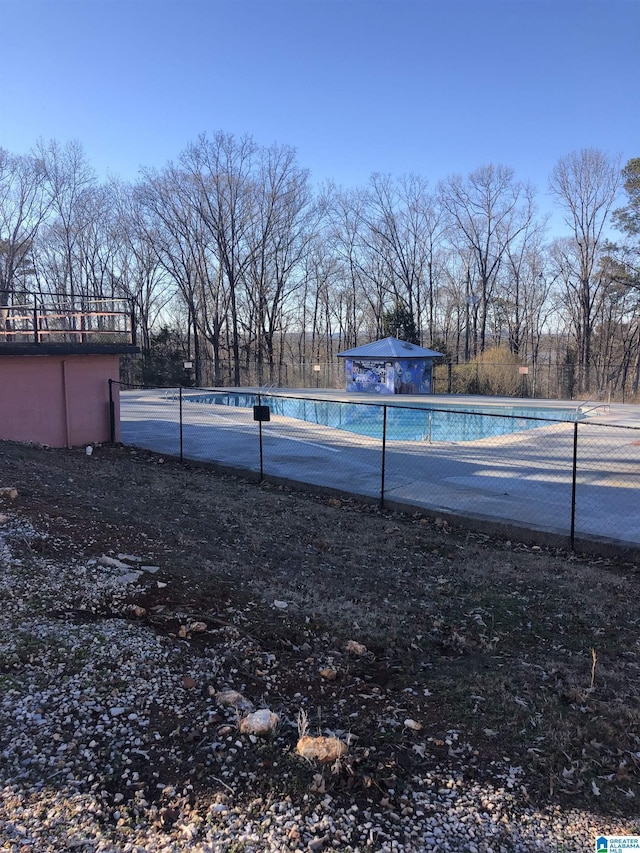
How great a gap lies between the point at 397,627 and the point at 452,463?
8.37 m

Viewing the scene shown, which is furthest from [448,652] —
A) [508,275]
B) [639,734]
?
[508,275]

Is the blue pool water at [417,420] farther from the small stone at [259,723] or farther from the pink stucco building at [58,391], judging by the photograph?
the small stone at [259,723]

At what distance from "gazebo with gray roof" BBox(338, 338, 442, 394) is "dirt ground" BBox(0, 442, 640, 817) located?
26.0 meters

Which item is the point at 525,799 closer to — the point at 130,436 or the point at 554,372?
the point at 130,436

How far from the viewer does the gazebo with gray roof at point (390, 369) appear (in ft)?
111

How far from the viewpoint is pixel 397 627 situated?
436 centimetres

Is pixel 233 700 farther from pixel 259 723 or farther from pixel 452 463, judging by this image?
pixel 452 463

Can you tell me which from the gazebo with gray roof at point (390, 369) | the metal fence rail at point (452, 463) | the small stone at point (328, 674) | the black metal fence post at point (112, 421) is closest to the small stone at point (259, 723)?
the small stone at point (328, 674)

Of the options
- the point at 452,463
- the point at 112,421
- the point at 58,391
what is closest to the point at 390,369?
the point at 452,463

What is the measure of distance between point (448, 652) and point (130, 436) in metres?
12.1

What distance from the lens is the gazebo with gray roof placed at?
111 feet

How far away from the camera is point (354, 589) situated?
519cm

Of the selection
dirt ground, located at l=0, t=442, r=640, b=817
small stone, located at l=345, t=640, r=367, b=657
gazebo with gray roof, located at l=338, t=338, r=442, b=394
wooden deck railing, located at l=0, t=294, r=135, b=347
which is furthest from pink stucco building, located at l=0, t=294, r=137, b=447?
gazebo with gray roof, located at l=338, t=338, r=442, b=394

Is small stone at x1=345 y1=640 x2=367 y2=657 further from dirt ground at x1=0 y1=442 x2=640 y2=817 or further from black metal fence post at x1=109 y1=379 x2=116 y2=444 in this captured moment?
black metal fence post at x1=109 y1=379 x2=116 y2=444
